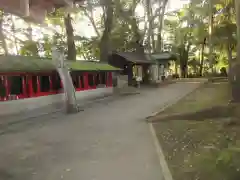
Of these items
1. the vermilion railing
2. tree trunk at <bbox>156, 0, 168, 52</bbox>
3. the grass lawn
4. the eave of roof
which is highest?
tree trunk at <bbox>156, 0, 168, 52</bbox>

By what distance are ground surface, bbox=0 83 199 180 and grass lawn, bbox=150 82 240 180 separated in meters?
0.52

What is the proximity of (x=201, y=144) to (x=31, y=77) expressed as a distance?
12629 millimetres

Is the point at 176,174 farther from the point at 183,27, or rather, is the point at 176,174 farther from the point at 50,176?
the point at 183,27

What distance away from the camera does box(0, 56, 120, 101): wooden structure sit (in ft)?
52.7

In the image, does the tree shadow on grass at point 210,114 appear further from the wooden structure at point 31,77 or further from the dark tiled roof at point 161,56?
the dark tiled roof at point 161,56

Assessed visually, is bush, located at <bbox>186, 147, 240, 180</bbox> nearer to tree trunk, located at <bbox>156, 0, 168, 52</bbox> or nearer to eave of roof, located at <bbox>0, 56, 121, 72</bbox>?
eave of roof, located at <bbox>0, 56, 121, 72</bbox>

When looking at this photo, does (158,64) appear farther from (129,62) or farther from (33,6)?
(33,6)

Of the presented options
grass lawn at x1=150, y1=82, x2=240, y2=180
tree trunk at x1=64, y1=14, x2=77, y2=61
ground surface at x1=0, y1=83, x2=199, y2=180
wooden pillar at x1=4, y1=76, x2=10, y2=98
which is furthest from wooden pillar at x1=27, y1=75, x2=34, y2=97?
tree trunk at x1=64, y1=14, x2=77, y2=61

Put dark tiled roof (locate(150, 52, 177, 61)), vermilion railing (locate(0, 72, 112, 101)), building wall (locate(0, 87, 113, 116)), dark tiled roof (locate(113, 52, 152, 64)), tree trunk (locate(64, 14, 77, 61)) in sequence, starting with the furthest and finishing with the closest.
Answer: dark tiled roof (locate(150, 52, 177, 61)) < dark tiled roof (locate(113, 52, 152, 64)) < tree trunk (locate(64, 14, 77, 61)) < vermilion railing (locate(0, 72, 112, 101)) < building wall (locate(0, 87, 113, 116))

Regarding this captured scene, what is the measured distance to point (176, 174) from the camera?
629 cm

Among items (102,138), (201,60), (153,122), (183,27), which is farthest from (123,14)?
(102,138)

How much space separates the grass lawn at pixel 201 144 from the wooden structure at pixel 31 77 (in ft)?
27.3

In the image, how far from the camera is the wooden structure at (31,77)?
16078 millimetres

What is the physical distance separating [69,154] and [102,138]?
83.8 inches
